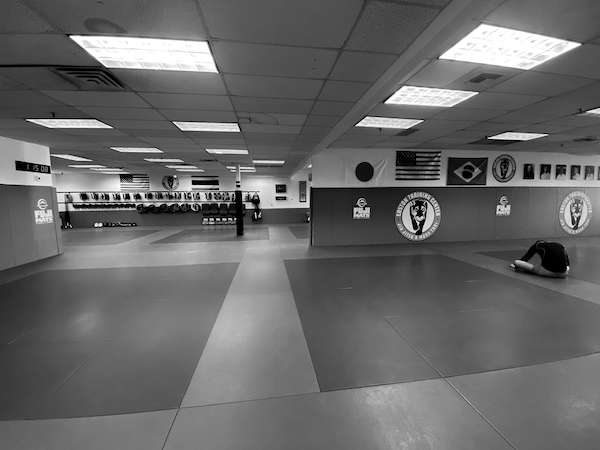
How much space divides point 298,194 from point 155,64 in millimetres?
11540

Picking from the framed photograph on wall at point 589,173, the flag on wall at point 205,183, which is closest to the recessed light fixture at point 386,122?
the framed photograph on wall at point 589,173

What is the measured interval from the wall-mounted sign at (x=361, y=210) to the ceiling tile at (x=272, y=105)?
4.07m

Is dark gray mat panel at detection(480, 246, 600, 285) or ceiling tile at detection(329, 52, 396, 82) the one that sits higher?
ceiling tile at detection(329, 52, 396, 82)

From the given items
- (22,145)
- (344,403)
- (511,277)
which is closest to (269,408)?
(344,403)

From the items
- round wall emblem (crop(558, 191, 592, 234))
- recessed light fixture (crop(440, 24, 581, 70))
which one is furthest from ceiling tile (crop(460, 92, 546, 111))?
round wall emblem (crop(558, 191, 592, 234))

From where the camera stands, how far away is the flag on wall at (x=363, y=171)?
7199 mm

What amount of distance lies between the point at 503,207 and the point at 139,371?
34.4 ft

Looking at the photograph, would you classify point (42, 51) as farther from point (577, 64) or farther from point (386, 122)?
point (577, 64)

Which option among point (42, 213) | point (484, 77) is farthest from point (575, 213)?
point (42, 213)

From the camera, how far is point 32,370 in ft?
6.52

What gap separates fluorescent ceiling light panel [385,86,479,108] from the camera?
3.28m

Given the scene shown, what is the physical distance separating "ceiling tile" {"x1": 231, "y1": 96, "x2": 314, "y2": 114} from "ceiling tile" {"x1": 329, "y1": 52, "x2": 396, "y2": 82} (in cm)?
80

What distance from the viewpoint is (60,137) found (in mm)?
5289

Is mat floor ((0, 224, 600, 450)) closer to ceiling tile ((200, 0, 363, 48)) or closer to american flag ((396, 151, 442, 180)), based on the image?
ceiling tile ((200, 0, 363, 48))
